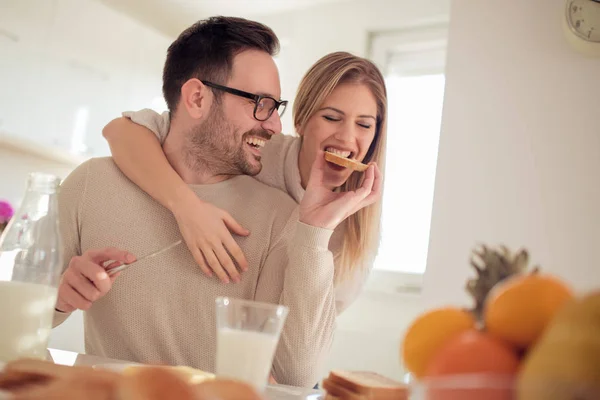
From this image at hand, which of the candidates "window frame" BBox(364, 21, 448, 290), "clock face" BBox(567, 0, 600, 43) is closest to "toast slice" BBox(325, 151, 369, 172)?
"clock face" BBox(567, 0, 600, 43)

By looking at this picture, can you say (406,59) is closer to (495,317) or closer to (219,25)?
(219,25)

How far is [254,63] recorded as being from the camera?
5.41 feet

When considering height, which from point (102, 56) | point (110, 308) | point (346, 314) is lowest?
point (346, 314)

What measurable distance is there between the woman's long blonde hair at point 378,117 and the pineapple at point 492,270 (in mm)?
1220

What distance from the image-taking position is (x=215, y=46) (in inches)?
66.1

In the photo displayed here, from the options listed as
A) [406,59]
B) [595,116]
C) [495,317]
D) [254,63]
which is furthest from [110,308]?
[406,59]

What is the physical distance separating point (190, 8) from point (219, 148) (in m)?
3.49

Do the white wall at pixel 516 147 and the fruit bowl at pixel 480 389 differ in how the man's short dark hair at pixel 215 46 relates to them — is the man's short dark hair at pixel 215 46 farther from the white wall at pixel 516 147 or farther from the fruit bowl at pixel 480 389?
the white wall at pixel 516 147

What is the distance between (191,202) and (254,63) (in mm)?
466

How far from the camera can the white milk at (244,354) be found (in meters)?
0.69

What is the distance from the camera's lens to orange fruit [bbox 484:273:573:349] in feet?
1.48

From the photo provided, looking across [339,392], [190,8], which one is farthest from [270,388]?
[190,8]

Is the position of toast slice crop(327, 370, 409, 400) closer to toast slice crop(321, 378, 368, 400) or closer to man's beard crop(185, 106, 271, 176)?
toast slice crop(321, 378, 368, 400)

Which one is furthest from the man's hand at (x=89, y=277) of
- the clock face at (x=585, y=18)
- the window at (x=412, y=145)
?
the window at (x=412, y=145)
